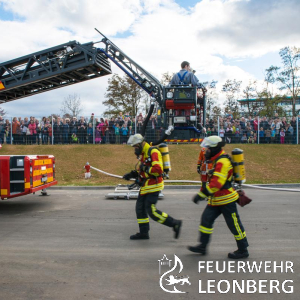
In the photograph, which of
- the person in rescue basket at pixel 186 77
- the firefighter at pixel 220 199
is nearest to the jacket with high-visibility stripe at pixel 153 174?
the firefighter at pixel 220 199

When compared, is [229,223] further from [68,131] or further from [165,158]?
[68,131]

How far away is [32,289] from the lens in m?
3.45

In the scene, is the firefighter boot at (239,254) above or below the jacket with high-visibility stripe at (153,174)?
below

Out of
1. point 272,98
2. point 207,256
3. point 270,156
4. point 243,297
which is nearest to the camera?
point 243,297

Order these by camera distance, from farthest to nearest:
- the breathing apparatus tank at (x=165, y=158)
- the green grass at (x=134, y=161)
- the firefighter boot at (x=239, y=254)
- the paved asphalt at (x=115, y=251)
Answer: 1. the green grass at (x=134, y=161)
2. the breathing apparatus tank at (x=165, y=158)
3. the firefighter boot at (x=239, y=254)
4. the paved asphalt at (x=115, y=251)

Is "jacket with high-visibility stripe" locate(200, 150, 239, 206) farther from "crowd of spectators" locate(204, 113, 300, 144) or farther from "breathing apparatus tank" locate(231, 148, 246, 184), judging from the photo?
"crowd of spectators" locate(204, 113, 300, 144)

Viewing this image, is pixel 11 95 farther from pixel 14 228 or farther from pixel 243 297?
pixel 243 297

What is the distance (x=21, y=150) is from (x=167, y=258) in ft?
45.1

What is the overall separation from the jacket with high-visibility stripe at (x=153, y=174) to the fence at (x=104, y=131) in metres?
11.7

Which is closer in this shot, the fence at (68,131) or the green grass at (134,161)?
the green grass at (134,161)

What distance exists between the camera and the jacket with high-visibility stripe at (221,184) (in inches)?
164

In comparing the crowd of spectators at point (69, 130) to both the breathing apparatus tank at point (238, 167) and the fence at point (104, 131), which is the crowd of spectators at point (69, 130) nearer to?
the fence at point (104, 131)

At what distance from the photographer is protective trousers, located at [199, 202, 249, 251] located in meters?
4.26

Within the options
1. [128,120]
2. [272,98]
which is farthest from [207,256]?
[272,98]
